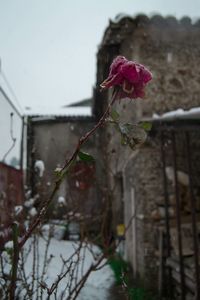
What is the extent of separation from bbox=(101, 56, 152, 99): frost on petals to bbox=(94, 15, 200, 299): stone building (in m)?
5.00

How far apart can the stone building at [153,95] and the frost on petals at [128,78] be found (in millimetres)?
4999

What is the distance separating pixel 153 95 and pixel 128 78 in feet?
18.7

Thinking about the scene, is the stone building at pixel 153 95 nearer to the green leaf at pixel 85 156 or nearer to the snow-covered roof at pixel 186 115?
the snow-covered roof at pixel 186 115

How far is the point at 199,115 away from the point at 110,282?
3.64 m

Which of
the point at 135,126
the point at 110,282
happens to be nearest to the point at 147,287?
the point at 110,282

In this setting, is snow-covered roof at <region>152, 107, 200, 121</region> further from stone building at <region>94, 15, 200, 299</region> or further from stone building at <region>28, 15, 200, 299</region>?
stone building at <region>94, 15, 200, 299</region>

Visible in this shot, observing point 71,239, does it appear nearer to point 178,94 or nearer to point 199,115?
point 178,94

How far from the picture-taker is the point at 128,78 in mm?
1007

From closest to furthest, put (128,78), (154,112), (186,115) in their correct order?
(128,78) < (186,115) < (154,112)

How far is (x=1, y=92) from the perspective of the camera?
15.5ft

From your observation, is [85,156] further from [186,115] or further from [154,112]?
[154,112]

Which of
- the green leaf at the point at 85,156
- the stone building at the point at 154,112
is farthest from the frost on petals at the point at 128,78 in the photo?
the stone building at the point at 154,112

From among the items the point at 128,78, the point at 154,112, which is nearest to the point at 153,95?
the point at 154,112

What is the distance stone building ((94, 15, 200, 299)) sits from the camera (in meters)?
6.12
